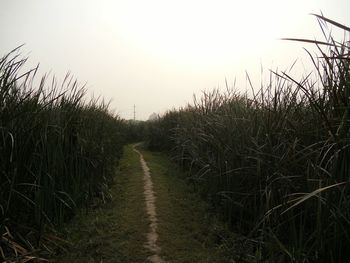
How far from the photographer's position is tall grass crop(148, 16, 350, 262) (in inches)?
111

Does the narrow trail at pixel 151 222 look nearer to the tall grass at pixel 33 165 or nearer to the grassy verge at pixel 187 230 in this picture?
the grassy verge at pixel 187 230

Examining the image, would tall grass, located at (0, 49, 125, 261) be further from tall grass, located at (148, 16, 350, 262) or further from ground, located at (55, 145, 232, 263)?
tall grass, located at (148, 16, 350, 262)

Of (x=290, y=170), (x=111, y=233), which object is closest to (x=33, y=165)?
(x=111, y=233)

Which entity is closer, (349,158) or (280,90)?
(349,158)

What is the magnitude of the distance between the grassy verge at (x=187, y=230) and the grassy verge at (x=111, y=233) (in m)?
0.34

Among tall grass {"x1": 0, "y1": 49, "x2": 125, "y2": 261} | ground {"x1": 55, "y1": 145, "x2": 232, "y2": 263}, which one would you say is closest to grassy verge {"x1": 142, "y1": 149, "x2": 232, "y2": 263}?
ground {"x1": 55, "y1": 145, "x2": 232, "y2": 263}

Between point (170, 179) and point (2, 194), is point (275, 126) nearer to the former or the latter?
point (2, 194)

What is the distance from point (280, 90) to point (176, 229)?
2600mm

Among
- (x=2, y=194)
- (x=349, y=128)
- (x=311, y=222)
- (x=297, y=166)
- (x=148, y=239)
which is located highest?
(x=349, y=128)

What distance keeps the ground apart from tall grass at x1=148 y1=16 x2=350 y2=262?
0.39 metres

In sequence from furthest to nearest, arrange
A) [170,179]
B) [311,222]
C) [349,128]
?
[170,179]
[311,222]
[349,128]

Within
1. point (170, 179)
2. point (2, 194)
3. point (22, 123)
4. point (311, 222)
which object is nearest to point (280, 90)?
point (311, 222)

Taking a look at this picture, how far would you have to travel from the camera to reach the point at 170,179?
968cm

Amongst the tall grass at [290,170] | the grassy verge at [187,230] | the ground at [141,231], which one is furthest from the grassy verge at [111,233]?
the tall grass at [290,170]
